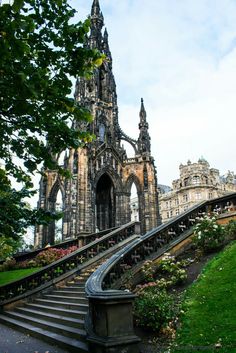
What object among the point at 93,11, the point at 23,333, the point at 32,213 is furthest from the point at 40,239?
the point at 93,11

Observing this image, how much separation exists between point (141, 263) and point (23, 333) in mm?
4135

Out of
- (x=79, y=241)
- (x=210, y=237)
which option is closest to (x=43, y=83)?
(x=210, y=237)

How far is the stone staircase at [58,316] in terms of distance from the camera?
7112mm

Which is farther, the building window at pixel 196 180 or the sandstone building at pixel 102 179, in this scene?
the building window at pixel 196 180

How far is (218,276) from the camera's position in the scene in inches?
289

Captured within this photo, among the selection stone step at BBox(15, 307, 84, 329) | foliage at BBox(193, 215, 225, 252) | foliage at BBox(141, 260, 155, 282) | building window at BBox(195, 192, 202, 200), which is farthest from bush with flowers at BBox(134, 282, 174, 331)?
building window at BBox(195, 192, 202, 200)

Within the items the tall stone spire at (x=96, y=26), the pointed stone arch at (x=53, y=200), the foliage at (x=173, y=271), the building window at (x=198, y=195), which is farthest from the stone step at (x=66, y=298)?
the building window at (x=198, y=195)

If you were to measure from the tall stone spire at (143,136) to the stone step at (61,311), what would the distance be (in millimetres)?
27094

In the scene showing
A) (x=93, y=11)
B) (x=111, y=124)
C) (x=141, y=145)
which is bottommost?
(x=141, y=145)

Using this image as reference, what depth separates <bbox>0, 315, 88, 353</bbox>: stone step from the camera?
6.40 m

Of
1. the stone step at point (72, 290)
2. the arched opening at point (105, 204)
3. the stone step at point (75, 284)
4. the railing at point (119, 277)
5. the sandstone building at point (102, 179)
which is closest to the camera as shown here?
the railing at point (119, 277)

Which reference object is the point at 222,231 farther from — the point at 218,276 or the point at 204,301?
the point at 204,301

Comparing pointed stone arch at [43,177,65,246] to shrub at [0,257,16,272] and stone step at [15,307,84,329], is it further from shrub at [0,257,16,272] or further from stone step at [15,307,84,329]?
stone step at [15,307,84,329]

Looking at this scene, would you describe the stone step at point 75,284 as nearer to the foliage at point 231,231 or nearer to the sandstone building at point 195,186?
the foliage at point 231,231
